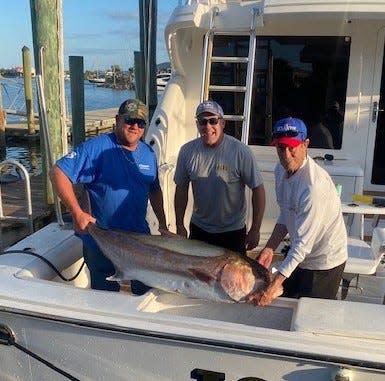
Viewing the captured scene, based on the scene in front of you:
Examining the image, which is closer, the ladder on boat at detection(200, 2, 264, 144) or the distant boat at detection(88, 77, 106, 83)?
the ladder on boat at detection(200, 2, 264, 144)

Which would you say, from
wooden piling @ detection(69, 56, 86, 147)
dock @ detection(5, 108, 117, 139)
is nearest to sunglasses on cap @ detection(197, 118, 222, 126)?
wooden piling @ detection(69, 56, 86, 147)

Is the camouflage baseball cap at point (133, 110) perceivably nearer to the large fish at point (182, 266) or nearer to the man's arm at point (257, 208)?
the large fish at point (182, 266)

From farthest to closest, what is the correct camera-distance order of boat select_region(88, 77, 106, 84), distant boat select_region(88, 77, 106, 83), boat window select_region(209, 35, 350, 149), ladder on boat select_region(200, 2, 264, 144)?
distant boat select_region(88, 77, 106, 83), boat select_region(88, 77, 106, 84), boat window select_region(209, 35, 350, 149), ladder on boat select_region(200, 2, 264, 144)

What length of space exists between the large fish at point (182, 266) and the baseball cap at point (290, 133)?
23.8 inches

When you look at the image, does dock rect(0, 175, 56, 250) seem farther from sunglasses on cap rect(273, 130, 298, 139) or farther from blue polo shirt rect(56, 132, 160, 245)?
sunglasses on cap rect(273, 130, 298, 139)

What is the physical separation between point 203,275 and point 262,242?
2069 millimetres

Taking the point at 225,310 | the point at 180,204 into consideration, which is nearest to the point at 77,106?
the point at 180,204

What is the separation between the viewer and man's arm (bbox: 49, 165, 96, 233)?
2938 mm

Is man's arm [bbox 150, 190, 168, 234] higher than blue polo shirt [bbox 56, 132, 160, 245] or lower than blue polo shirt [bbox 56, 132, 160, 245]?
lower

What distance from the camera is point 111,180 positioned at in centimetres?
311

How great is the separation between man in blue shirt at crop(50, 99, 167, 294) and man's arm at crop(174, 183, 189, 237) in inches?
12.0

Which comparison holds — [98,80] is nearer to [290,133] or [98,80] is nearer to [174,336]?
[290,133]

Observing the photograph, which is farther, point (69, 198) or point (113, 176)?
point (113, 176)

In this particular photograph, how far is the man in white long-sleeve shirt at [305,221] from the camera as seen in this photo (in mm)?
2574
